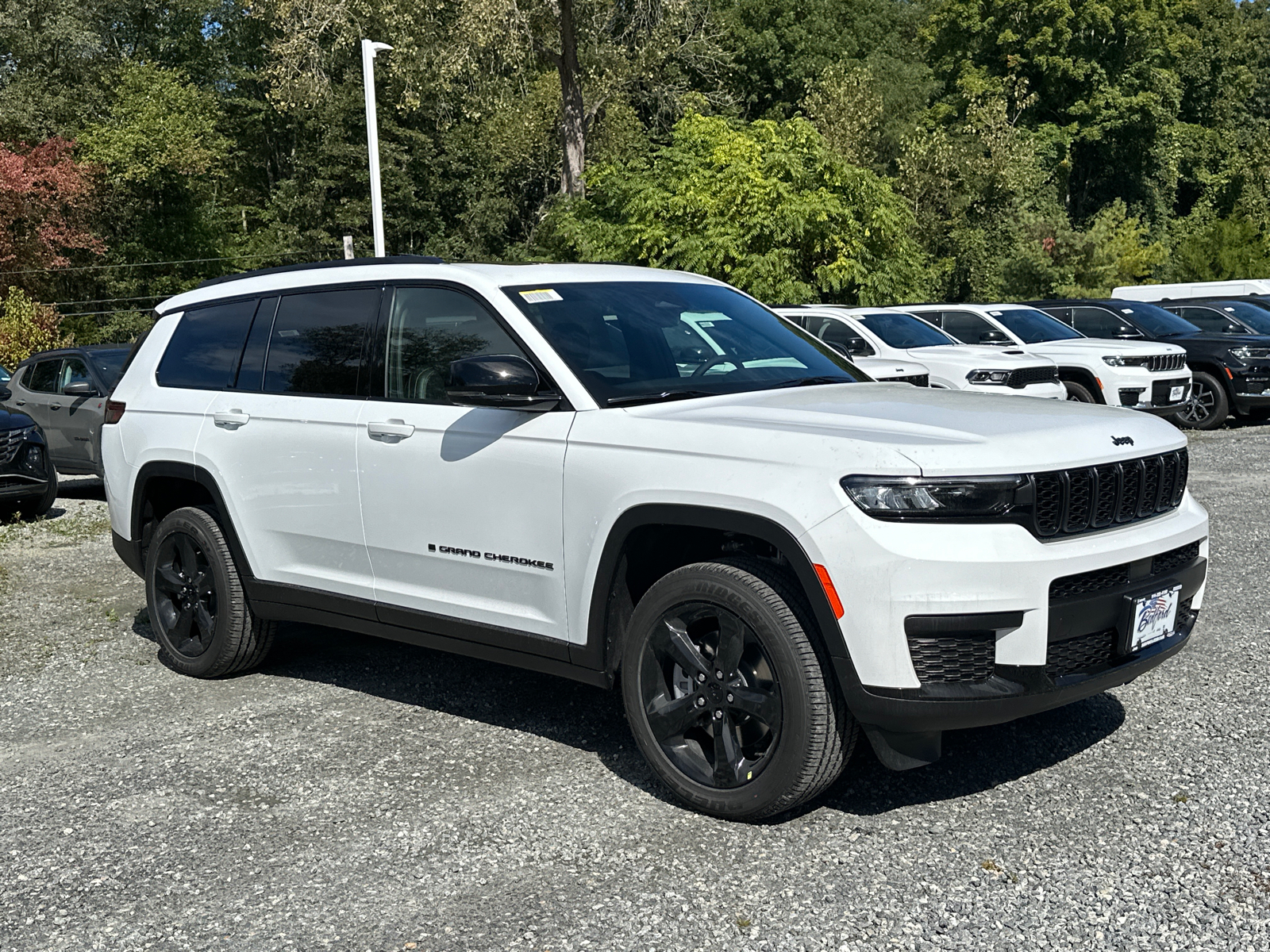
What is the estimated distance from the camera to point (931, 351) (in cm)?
1567

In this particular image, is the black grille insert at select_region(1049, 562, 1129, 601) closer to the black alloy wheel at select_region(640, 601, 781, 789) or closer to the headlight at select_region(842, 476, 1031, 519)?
the headlight at select_region(842, 476, 1031, 519)

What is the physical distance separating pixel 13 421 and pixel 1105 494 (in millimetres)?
10752

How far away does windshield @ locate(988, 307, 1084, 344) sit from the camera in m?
17.8

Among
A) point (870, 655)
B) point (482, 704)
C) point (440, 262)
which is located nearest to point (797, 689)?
point (870, 655)

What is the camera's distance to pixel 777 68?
49.4 metres

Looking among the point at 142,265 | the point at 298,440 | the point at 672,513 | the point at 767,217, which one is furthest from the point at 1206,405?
the point at 142,265

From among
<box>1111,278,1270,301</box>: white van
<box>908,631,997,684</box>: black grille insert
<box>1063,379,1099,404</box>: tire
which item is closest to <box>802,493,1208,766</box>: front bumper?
<box>908,631,997,684</box>: black grille insert

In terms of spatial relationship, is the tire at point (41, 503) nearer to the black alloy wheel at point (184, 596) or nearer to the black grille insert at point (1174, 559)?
the black alloy wheel at point (184, 596)

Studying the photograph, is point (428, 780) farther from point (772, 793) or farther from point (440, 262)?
point (440, 262)

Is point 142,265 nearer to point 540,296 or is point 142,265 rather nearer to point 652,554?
point 540,296

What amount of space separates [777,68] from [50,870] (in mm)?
48632

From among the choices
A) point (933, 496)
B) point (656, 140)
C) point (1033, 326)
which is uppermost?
point (656, 140)

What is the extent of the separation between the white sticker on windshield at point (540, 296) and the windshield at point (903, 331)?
1115 centimetres

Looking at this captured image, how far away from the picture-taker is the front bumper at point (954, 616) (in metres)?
3.85
